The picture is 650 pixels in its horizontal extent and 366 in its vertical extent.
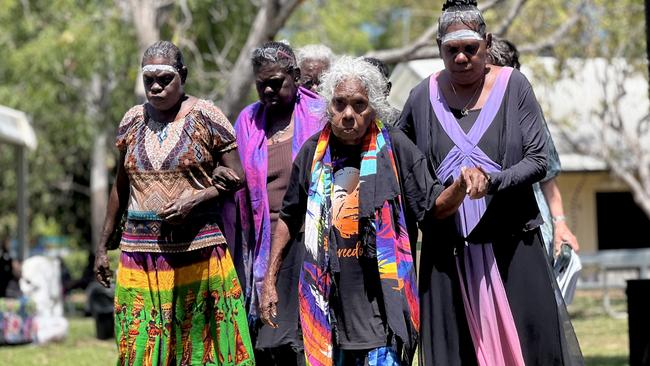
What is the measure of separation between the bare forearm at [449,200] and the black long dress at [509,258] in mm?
132

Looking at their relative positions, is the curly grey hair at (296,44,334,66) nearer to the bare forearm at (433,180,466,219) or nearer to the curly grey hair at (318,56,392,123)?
the curly grey hair at (318,56,392,123)

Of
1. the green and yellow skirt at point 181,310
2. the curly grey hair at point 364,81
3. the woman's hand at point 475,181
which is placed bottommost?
the green and yellow skirt at point 181,310

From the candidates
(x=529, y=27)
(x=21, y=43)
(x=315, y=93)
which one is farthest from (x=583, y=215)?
(x=315, y=93)

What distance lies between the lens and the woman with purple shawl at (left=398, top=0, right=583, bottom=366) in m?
5.10

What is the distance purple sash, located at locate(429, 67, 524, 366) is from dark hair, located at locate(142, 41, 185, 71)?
1.54 m

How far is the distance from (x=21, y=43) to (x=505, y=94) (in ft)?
68.9

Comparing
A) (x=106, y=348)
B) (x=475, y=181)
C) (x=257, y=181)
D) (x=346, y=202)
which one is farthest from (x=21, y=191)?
(x=475, y=181)

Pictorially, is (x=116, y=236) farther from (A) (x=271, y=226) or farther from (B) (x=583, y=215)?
(B) (x=583, y=215)

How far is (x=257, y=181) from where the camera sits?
6246 millimetres

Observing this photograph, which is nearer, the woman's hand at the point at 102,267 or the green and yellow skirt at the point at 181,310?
the green and yellow skirt at the point at 181,310

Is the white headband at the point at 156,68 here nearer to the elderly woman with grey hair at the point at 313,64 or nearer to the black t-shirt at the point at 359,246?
the elderly woman with grey hair at the point at 313,64

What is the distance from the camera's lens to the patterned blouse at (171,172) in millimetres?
5977

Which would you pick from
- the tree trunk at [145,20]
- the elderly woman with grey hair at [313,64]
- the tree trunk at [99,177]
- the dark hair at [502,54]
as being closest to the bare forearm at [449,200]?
the dark hair at [502,54]

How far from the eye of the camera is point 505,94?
521 cm
